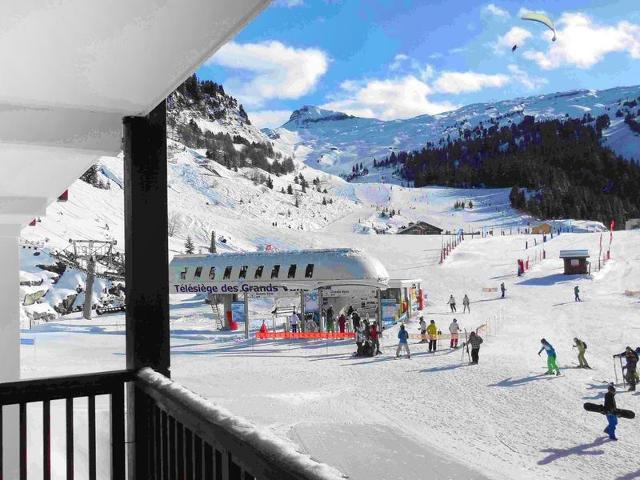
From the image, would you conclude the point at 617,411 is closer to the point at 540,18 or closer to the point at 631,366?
the point at 631,366

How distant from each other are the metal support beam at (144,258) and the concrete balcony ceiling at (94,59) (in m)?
0.14

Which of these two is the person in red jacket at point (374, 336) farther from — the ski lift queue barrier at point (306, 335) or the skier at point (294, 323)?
the skier at point (294, 323)

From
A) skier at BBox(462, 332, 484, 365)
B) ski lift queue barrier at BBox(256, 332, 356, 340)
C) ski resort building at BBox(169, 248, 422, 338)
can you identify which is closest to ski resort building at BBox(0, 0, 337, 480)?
skier at BBox(462, 332, 484, 365)

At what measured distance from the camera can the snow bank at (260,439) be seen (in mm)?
1244

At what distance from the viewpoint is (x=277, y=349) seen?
62.4 ft

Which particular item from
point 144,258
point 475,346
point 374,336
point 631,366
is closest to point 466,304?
point 374,336

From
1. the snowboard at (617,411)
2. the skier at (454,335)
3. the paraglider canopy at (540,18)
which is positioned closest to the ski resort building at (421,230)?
the paraglider canopy at (540,18)

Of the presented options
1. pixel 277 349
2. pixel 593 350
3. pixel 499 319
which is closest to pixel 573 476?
pixel 593 350

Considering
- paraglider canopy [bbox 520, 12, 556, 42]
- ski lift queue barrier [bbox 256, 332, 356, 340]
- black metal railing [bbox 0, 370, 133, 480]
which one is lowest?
ski lift queue barrier [bbox 256, 332, 356, 340]

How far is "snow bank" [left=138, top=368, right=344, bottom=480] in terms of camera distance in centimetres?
124

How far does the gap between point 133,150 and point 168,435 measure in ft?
4.32

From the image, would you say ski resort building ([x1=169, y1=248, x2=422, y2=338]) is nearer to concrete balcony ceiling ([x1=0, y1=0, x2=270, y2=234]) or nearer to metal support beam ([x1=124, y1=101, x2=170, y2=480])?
metal support beam ([x1=124, y1=101, x2=170, y2=480])

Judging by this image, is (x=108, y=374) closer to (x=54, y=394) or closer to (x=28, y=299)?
(x=54, y=394)

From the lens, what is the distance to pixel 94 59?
205cm
